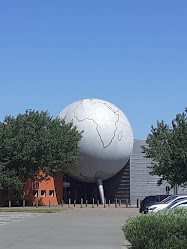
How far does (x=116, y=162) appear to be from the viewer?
58.9 m

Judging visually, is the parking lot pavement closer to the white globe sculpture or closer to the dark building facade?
the white globe sculpture

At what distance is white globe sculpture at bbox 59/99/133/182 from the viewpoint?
188 feet

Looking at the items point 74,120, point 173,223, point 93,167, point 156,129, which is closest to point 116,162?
point 93,167

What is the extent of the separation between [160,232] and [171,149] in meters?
35.2

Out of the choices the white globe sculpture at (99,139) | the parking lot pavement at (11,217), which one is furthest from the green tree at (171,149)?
the parking lot pavement at (11,217)

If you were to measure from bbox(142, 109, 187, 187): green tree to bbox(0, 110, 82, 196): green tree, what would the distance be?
8683 mm

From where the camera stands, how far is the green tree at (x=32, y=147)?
160 feet

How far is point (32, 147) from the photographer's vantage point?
48906mm

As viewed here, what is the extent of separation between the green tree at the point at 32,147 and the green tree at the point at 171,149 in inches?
342

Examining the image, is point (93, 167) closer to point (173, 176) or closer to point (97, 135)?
point (97, 135)

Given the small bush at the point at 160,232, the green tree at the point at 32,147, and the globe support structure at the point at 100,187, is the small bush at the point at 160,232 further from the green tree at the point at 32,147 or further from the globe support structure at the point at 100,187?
the globe support structure at the point at 100,187

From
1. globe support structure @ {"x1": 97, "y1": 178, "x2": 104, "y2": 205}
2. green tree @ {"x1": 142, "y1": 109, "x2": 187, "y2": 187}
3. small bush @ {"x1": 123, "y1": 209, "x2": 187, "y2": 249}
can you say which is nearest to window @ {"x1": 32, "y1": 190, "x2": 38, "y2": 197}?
globe support structure @ {"x1": 97, "y1": 178, "x2": 104, "y2": 205}

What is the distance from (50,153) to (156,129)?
35.8 feet

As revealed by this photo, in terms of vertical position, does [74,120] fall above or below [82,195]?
above
